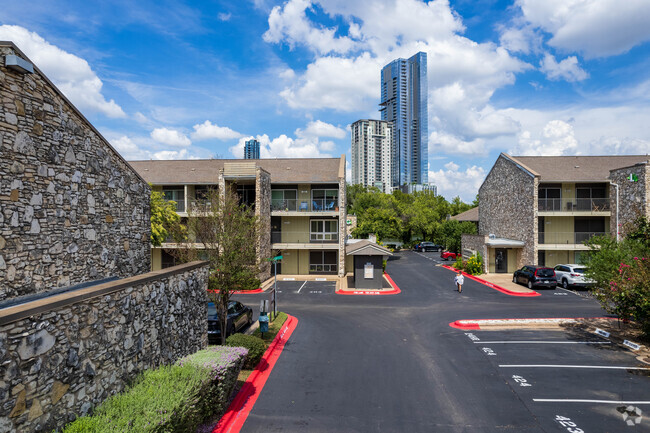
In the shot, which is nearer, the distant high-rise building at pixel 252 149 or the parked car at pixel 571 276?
the parked car at pixel 571 276

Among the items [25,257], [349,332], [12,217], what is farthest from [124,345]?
[349,332]

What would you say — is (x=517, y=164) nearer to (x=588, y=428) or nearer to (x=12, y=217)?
(x=588, y=428)

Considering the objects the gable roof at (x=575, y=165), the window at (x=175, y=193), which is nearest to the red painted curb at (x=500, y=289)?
the gable roof at (x=575, y=165)

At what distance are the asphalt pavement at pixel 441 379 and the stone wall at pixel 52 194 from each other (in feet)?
17.5

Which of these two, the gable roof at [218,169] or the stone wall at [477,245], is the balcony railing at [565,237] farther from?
the gable roof at [218,169]

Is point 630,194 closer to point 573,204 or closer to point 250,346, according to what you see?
point 573,204

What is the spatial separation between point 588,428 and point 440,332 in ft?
25.9

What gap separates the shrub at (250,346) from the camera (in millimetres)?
11477

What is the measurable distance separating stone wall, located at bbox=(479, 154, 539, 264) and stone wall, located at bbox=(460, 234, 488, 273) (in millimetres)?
2772

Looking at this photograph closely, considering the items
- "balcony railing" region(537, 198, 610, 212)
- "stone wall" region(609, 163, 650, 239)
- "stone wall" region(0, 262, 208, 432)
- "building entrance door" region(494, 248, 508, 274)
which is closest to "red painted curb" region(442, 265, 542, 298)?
"building entrance door" region(494, 248, 508, 274)

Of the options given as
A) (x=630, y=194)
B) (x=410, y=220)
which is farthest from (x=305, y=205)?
(x=410, y=220)

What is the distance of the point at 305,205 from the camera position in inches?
1273

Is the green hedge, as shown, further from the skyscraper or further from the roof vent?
the skyscraper

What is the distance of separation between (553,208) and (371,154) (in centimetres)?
16242
